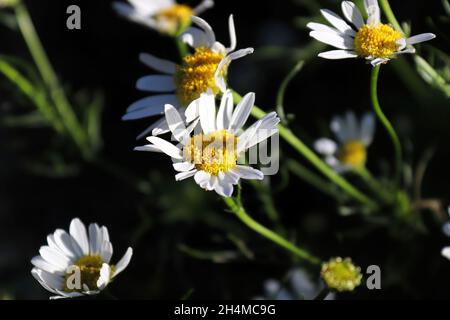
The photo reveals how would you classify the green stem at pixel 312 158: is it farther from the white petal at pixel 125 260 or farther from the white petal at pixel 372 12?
the white petal at pixel 125 260

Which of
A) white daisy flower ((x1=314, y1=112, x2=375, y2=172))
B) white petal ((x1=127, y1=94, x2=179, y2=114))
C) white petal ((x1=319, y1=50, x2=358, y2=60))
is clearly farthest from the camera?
white daisy flower ((x1=314, y1=112, x2=375, y2=172))

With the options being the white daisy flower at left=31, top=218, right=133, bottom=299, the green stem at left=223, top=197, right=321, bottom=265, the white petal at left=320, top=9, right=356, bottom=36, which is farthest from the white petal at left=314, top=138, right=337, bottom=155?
the white daisy flower at left=31, top=218, right=133, bottom=299

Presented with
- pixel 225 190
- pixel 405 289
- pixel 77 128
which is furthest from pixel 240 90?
pixel 225 190

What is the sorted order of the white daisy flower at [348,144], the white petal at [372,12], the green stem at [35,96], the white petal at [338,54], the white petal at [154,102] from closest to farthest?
the white petal at [338,54] < the white petal at [372,12] < the white petal at [154,102] < the green stem at [35,96] < the white daisy flower at [348,144]

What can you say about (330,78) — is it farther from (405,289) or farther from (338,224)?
(405,289)

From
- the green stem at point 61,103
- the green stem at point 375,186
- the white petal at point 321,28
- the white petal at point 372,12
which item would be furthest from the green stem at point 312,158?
the green stem at point 61,103

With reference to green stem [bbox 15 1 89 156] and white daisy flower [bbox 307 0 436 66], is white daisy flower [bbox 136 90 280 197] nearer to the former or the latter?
white daisy flower [bbox 307 0 436 66]
